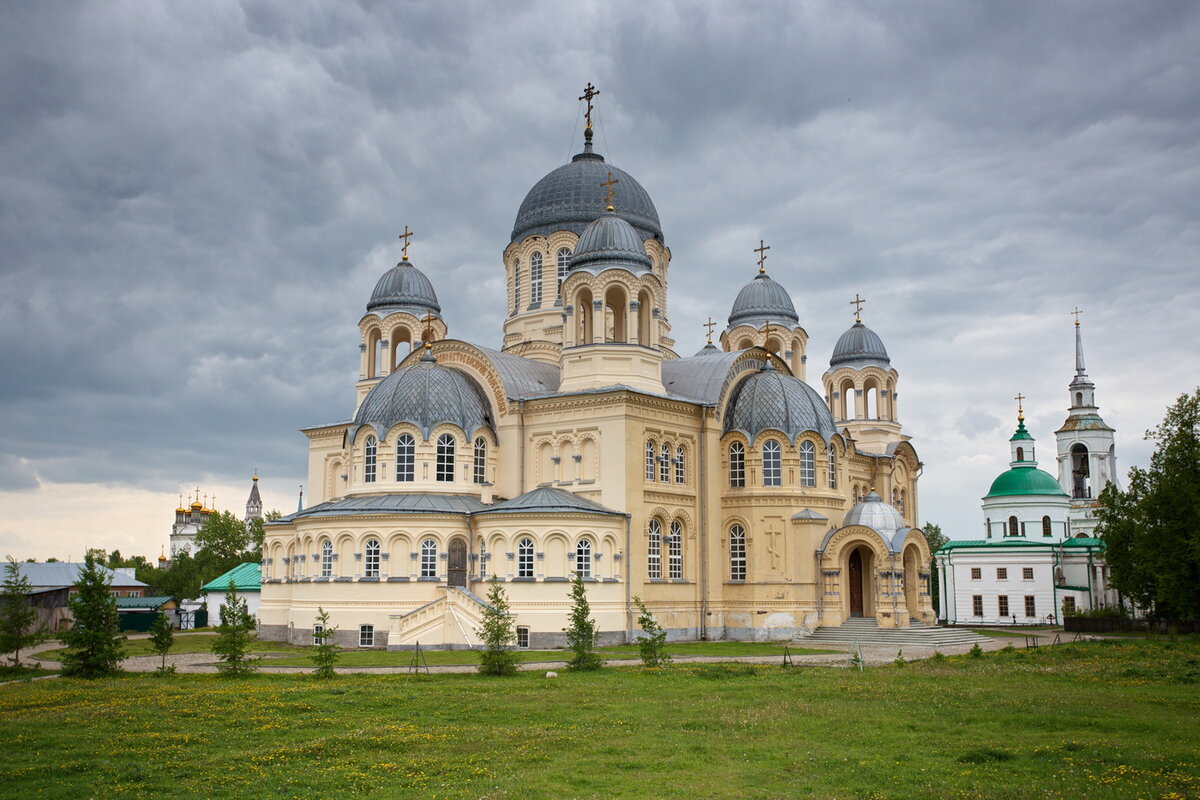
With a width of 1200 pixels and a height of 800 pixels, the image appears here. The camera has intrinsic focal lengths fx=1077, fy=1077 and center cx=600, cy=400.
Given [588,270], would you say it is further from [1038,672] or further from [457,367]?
[1038,672]

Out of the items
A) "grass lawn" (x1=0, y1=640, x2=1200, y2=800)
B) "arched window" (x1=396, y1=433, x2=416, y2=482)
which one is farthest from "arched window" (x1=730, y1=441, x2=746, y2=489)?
"grass lawn" (x1=0, y1=640, x2=1200, y2=800)

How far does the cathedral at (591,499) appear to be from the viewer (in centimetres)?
3556

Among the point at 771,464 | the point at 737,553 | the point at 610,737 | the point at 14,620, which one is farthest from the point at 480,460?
the point at 610,737

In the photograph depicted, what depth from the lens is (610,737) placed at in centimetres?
1599

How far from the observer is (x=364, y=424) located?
38.9 m

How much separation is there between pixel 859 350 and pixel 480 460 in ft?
80.5

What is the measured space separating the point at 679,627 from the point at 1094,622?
775 inches

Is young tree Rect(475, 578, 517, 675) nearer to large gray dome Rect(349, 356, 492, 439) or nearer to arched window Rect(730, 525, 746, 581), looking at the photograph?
large gray dome Rect(349, 356, 492, 439)

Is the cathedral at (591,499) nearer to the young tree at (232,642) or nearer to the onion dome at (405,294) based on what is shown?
the onion dome at (405,294)

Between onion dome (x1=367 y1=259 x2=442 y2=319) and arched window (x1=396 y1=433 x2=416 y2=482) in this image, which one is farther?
onion dome (x1=367 y1=259 x2=442 y2=319)

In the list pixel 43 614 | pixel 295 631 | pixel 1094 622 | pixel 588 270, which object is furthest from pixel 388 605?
pixel 1094 622

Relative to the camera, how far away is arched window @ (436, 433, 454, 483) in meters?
38.4

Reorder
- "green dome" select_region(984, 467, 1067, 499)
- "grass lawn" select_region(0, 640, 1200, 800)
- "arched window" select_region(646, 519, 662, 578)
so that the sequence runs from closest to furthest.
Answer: "grass lawn" select_region(0, 640, 1200, 800) → "arched window" select_region(646, 519, 662, 578) → "green dome" select_region(984, 467, 1067, 499)

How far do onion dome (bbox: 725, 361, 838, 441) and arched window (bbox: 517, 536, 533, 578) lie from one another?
990 centimetres
